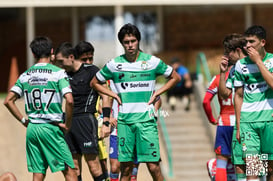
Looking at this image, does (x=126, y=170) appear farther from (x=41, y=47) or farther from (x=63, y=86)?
(x=41, y=47)

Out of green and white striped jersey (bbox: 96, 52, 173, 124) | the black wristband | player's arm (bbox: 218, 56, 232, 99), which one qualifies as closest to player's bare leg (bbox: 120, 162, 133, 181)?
green and white striped jersey (bbox: 96, 52, 173, 124)

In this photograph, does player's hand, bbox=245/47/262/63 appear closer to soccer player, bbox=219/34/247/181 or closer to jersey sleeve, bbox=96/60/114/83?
soccer player, bbox=219/34/247/181

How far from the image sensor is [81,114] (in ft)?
40.3

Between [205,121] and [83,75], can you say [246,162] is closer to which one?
[83,75]

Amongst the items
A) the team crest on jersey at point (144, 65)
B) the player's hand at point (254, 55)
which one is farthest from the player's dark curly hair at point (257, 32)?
the team crest on jersey at point (144, 65)

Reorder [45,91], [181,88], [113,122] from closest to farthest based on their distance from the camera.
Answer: [45,91]
[113,122]
[181,88]

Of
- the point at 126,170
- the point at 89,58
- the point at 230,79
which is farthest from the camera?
the point at 89,58

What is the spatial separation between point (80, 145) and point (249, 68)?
2.94 metres

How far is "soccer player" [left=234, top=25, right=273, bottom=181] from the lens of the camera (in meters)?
10.6

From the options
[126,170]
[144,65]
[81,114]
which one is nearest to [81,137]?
[81,114]

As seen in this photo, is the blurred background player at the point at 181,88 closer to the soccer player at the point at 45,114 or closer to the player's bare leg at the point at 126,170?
the player's bare leg at the point at 126,170

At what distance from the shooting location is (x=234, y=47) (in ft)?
38.5

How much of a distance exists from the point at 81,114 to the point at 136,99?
5.72 feet

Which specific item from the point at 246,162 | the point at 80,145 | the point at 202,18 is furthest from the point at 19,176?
the point at 202,18
